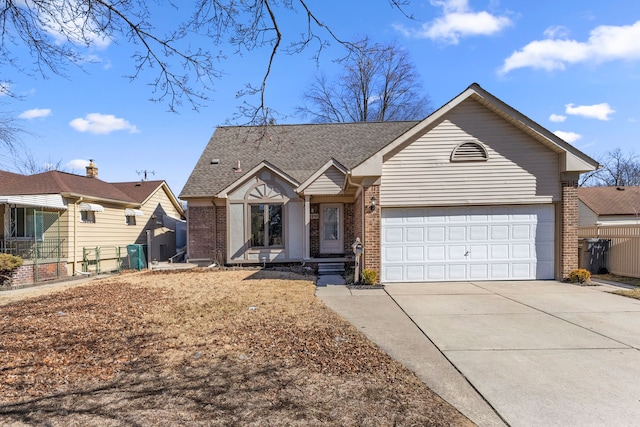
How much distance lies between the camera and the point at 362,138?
60.4 ft

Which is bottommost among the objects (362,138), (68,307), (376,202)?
(68,307)

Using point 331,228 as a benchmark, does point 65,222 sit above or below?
above

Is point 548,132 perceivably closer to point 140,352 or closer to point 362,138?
point 362,138

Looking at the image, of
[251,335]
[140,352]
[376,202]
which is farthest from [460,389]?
[376,202]

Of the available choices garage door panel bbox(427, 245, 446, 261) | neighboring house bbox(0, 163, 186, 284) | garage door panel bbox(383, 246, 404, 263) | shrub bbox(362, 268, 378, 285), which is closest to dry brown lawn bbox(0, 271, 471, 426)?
shrub bbox(362, 268, 378, 285)

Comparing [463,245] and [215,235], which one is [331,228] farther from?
[463,245]

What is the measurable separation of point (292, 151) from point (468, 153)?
9294 mm

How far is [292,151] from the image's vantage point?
689 inches

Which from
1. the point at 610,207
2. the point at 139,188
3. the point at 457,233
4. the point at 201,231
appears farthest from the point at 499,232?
the point at 610,207

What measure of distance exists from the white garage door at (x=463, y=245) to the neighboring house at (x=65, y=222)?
12436 mm

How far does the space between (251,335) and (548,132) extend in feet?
31.3

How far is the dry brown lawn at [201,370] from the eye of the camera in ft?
10.7

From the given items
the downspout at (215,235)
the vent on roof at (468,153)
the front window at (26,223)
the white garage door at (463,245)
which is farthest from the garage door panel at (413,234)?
the front window at (26,223)

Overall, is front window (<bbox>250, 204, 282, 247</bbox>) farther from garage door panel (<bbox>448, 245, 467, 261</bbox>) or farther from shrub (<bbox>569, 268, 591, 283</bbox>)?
shrub (<bbox>569, 268, 591, 283</bbox>)
